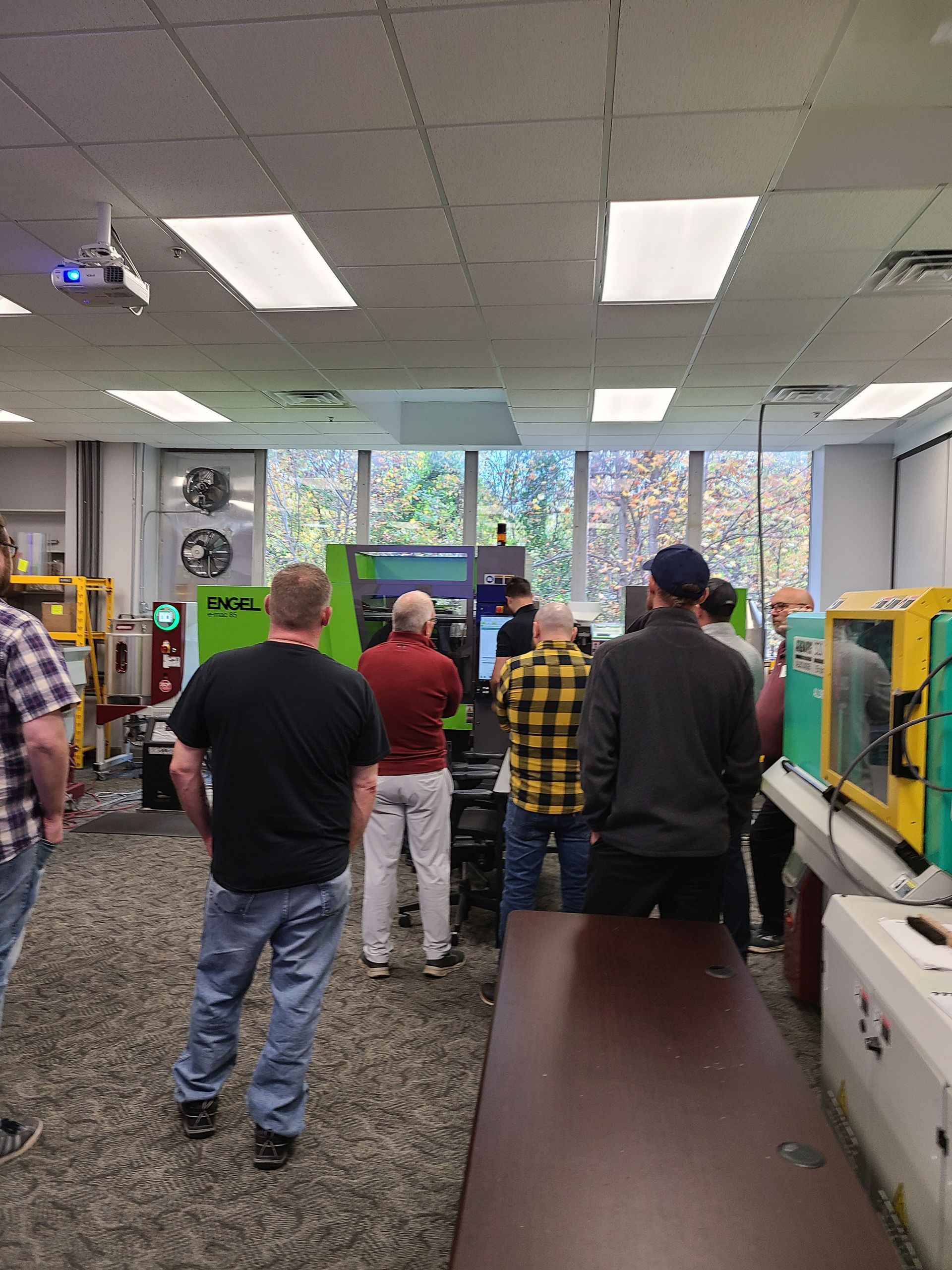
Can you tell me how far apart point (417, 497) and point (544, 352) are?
3.73 meters

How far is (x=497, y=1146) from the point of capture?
1.11 metres

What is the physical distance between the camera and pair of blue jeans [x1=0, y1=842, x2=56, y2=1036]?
6.64 ft

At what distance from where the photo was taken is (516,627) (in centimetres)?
524

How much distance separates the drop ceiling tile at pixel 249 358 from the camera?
17.3 ft

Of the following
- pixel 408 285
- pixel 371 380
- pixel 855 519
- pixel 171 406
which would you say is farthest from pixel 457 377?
pixel 855 519

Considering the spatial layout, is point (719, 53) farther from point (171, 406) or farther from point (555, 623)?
point (171, 406)

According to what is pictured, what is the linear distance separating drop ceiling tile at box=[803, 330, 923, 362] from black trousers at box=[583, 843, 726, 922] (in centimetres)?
373

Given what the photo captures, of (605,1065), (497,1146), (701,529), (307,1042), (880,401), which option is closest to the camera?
(497,1146)

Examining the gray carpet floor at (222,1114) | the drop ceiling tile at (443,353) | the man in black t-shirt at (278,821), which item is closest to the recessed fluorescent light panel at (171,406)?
the drop ceiling tile at (443,353)

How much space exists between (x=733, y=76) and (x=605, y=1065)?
2.81 m

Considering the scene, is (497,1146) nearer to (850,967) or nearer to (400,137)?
(850,967)

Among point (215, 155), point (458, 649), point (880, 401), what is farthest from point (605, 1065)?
point (880, 401)

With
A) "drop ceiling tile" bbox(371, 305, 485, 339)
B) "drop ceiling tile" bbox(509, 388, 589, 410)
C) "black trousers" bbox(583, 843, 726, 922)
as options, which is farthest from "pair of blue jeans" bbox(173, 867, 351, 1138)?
"drop ceiling tile" bbox(509, 388, 589, 410)

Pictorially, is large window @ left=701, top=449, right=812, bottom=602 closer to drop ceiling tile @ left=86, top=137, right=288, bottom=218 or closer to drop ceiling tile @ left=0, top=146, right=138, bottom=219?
drop ceiling tile @ left=86, top=137, right=288, bottom=218
